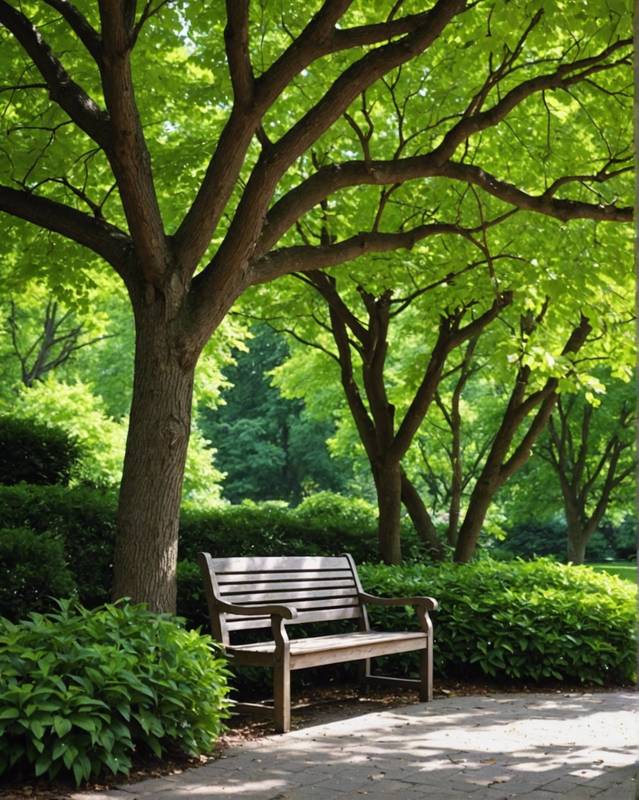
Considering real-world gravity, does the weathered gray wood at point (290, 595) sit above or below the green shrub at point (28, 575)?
below

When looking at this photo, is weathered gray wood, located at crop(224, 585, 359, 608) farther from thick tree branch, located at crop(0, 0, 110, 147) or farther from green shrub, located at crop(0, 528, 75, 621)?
thick tree branch, located at crop(0, 0, 110, 147)

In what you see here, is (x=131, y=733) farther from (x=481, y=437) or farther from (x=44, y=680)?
(x=481, y=437)

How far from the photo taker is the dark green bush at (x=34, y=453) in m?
12.0

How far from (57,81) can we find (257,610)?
12.7 feet

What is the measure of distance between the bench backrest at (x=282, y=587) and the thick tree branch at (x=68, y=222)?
7.20 feet

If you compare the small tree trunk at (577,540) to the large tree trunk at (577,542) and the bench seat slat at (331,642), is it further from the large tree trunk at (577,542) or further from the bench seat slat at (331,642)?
the bench seat slat at (331,642)

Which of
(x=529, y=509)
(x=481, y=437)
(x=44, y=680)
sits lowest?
(x=44, y=680)

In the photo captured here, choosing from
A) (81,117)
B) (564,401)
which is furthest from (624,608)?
(564,401)

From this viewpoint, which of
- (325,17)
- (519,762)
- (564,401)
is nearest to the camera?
(519,762)

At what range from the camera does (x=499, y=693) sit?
8.14 metres

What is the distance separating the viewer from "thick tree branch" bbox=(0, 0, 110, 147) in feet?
22.3

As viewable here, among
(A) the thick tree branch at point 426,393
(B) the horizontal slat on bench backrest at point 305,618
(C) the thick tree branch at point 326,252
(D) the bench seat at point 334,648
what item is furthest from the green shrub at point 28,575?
(A) the thick tree branch at point 426,393

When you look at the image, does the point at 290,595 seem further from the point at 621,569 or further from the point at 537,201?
the point at 621,569

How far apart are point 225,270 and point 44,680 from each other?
116 inches
